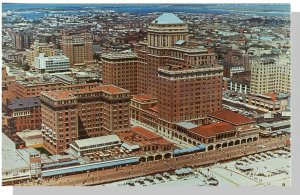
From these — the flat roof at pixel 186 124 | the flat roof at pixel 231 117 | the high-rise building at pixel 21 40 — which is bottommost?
the flat roof at pixel 186 124

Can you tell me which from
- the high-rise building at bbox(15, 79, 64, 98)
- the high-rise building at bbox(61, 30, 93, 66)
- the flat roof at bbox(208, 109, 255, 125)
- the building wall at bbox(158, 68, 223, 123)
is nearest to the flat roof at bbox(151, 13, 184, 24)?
the building wall at bbox(158, 68, 223, 123)

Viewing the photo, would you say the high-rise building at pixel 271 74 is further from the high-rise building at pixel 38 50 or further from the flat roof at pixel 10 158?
the flat roof at pixel 10 158

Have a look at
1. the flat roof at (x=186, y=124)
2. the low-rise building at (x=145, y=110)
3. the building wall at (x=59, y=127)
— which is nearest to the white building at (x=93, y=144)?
the building wall at (x=59, y=127)

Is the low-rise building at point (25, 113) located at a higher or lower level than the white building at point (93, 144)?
higher

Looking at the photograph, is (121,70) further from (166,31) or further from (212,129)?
(212,129)

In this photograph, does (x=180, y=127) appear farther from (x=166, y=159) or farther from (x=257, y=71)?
(x=257, y=71)

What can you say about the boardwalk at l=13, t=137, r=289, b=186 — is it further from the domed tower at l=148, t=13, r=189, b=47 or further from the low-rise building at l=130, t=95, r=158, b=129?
the domed tower at l=148, t=13, r=189, b=47

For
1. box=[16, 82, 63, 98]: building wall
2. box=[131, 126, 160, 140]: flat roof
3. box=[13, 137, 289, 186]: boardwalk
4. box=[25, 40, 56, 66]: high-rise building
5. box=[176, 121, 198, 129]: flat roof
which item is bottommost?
box=[13, 137, 289, 186]: boardwalk
